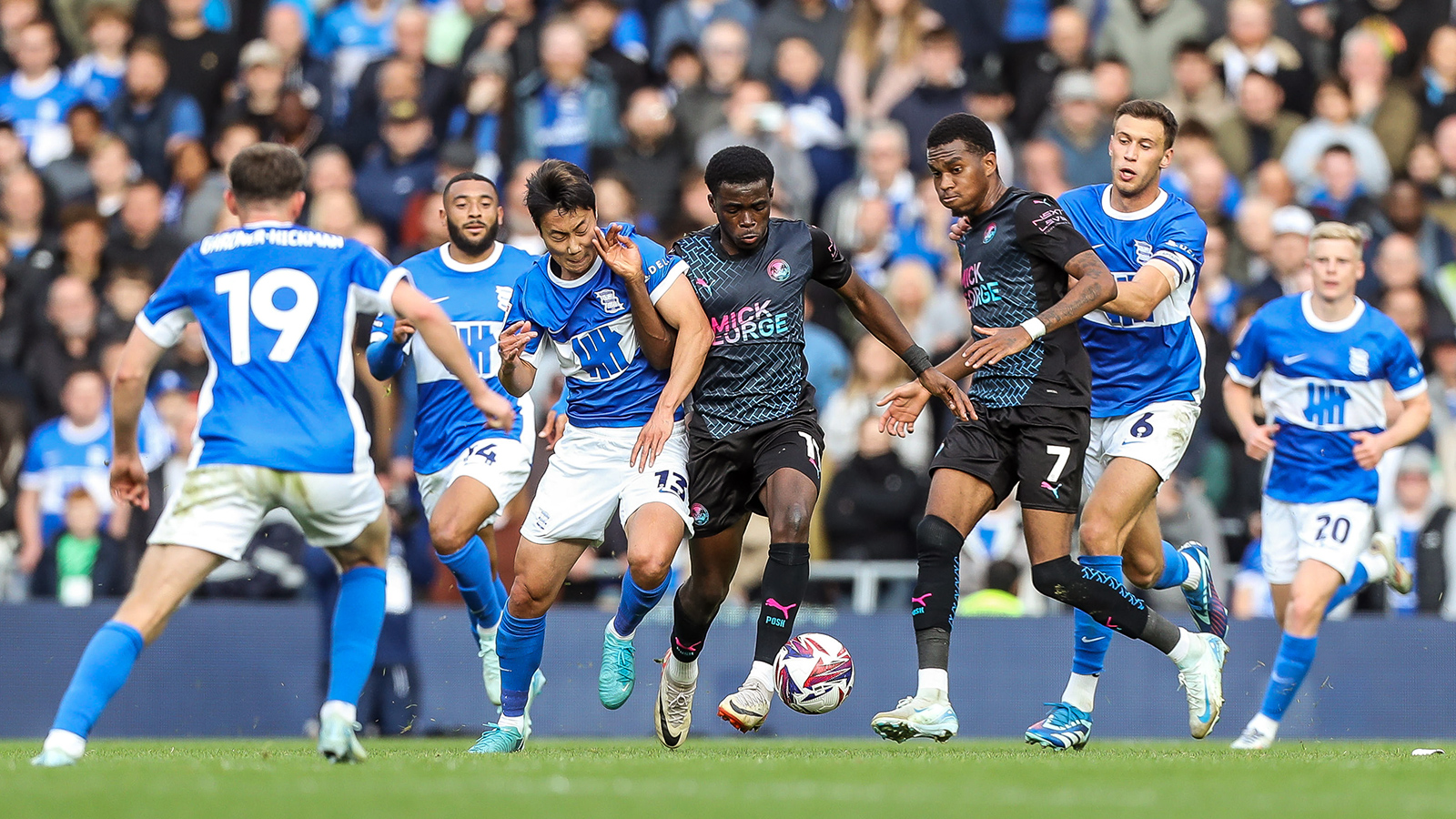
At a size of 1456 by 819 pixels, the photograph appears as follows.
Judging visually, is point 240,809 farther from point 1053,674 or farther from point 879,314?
point 1053,674

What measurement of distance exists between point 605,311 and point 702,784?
9.88 feet

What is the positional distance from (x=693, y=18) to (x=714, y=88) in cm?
129

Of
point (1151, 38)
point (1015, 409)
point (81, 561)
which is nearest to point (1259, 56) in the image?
point (1151, 38)

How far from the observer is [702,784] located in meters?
6.56

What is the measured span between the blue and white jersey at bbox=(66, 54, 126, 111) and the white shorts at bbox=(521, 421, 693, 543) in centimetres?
1052

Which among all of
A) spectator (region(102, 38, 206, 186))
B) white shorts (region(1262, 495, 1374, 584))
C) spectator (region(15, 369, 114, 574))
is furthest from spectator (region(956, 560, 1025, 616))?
spectator (region(102, 38, 206, 186))

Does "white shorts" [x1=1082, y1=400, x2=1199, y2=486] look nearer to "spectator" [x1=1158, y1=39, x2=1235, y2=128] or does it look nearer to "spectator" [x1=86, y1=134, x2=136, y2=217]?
"spectator" [x1=1158, y1=39, x2=1235, y2=128]

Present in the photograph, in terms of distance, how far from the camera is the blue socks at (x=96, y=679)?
693cm

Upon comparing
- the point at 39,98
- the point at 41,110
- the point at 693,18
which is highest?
the point at 693,18

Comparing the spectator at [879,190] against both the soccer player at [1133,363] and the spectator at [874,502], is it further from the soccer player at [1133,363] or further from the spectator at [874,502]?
the soccer player at [1133,363]

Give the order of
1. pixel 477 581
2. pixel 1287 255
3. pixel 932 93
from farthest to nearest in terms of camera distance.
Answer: pixel 932 93 → pixel 1287 255 → pixel 477 581

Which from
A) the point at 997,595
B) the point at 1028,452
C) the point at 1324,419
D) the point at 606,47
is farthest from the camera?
the point at 606,47

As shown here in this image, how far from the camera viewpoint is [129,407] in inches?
282

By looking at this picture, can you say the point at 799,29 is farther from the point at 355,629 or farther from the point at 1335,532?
the point at 355,629
